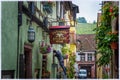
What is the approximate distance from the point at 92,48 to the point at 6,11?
128ft

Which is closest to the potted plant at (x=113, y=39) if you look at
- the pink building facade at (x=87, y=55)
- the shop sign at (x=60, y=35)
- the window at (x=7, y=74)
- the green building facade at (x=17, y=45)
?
the green building facade at (x=17, y=45)

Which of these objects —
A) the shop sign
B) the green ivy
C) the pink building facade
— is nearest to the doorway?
the shop sign

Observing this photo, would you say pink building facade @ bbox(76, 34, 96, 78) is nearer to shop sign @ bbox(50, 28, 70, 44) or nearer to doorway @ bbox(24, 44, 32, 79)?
shop sign @ bbox(50, 28, 70, 44)

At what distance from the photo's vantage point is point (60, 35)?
11.6m

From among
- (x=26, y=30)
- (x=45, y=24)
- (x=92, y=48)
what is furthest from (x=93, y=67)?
(x=26, y=30)

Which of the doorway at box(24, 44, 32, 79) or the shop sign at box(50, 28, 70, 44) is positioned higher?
the shop sign at box(50, 28, 70, 44)

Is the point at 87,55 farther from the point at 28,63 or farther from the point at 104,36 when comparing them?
the point at 28,63

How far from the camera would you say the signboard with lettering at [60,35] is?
1153 centimetres

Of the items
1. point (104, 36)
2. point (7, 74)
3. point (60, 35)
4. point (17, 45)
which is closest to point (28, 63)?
point (60, 35)

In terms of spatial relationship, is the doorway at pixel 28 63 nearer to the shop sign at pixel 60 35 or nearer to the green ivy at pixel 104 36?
the shop sign at pixel 60 35

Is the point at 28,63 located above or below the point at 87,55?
above

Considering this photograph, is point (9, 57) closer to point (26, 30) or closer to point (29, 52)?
point (26, 30)

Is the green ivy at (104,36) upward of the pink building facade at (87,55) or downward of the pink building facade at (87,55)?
upward

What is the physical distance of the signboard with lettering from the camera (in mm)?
11531
